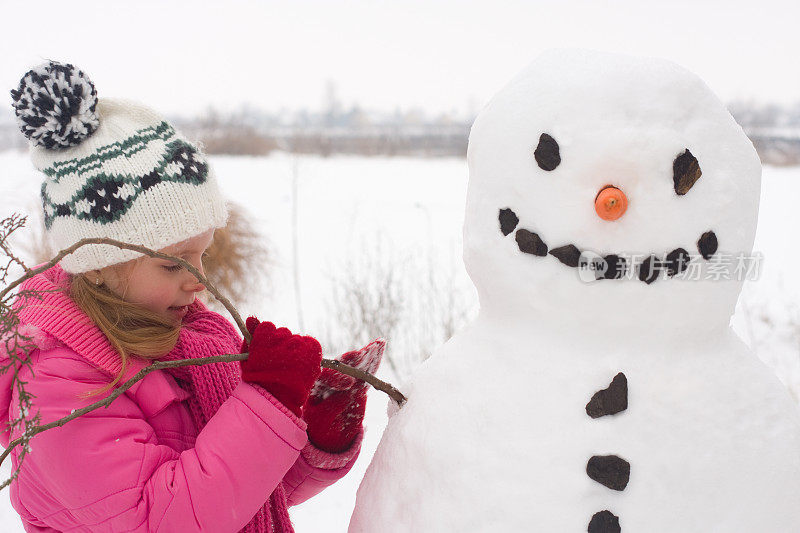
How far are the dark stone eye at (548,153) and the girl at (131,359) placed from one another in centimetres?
45

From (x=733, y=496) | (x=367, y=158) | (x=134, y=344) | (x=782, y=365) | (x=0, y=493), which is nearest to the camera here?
(x=733, y=496)

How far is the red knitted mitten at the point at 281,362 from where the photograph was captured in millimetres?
977

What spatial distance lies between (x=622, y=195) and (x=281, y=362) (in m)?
0.59

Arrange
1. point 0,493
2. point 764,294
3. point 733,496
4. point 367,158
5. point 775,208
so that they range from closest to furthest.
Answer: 1. point 733,496
2. point 0,493
3. point 764,294
4. point 775,208
5. point 367,158

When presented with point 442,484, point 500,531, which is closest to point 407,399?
point 442,484

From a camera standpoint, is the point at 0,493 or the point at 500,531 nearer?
the point at 500,531

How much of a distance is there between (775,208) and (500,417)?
24.8ft

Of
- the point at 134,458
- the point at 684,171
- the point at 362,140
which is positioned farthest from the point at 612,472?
the point at 362,140

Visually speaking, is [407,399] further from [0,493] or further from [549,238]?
→ [0,493]

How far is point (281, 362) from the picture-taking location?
3.21 feet

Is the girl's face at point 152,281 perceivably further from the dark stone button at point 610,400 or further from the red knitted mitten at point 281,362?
the dark stone button at point 610,400

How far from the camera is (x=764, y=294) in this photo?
502 cm

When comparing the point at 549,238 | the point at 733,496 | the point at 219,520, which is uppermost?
the point at 549,238

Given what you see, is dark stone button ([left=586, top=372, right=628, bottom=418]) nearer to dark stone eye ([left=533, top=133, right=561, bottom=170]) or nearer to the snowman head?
the snowman head
